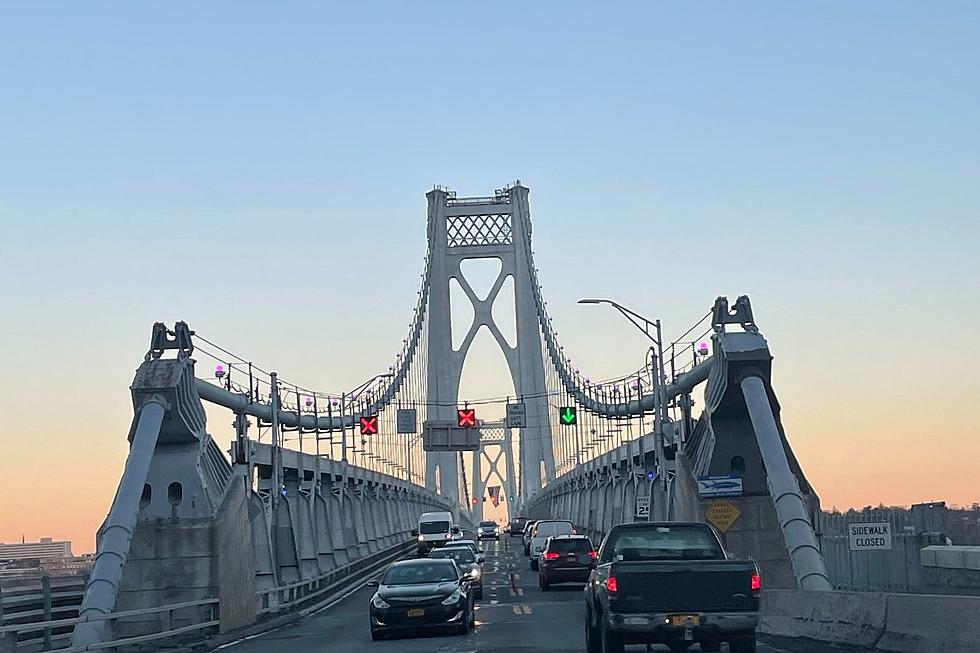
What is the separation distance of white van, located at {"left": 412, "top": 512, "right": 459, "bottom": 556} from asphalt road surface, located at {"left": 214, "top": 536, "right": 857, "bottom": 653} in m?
37.8

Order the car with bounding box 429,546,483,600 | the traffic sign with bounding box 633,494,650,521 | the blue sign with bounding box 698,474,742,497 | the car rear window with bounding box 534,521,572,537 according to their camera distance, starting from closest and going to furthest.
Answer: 1. the blue sign with bounding box 698,474,742,497
2. the car with bounding box 429,546,483,600
3. the traffic sign with bounding box 633,494,650,521
4. the car rear window with bounding box 534,521,572,537

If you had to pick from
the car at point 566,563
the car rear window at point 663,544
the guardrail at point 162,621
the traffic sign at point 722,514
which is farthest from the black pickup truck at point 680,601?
the car at point 566,563

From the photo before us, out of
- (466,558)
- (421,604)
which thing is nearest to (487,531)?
(466,558)

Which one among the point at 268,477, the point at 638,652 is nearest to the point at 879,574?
the point at 638,652

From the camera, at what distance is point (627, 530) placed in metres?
20.5

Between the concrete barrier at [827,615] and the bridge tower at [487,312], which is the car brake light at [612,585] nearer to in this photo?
the concrete barrier at [827,615]

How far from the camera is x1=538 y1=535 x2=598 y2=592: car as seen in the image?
45938 millimetres

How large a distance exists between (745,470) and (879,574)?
4.47 m

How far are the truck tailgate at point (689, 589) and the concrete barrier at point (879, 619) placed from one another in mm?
2209

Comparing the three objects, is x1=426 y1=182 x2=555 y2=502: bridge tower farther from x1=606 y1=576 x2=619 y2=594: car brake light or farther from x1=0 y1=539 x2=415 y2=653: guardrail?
x1=606 y1=576 x2=619 y2=594: car brake light

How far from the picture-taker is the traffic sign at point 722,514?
37.9 meters

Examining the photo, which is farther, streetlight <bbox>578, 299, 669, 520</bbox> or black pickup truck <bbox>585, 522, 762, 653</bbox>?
streetlight <bbox>578, 299, 669, 520</bbox>

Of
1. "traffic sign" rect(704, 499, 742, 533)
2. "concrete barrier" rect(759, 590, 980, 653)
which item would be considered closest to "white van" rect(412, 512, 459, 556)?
"traffic sign" rect(704, 499, 742, 533)

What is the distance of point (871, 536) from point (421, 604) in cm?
938
